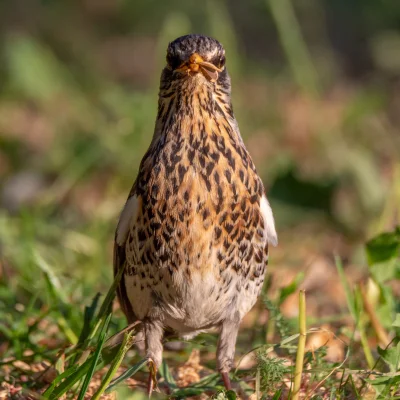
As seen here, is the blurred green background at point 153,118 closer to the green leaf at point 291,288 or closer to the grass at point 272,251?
the grass at point 272,251

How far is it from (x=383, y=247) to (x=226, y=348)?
36.2 inches

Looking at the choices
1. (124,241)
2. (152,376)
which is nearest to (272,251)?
(124,241)

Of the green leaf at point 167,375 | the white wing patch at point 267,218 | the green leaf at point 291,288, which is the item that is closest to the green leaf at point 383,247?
the green leaf at point 291,288

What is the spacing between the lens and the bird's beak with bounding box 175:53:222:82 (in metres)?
3.96

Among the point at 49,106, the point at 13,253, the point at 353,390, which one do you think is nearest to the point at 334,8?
the point at 49,106

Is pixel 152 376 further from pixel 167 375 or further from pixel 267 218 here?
pixel 267 218

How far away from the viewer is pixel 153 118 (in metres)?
7.66

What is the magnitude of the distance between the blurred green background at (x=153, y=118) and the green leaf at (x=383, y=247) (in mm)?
1011

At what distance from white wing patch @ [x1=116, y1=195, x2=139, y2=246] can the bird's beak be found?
59 cm

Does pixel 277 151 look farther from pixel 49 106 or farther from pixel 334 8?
pixel 334 8

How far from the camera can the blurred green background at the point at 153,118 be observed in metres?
6.24

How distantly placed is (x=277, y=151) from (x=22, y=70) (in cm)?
287

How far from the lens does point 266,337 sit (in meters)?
4.68

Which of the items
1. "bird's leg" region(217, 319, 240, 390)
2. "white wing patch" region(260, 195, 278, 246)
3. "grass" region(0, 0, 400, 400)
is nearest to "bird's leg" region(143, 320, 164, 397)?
"grass" region(0, 0, 400, 400)
